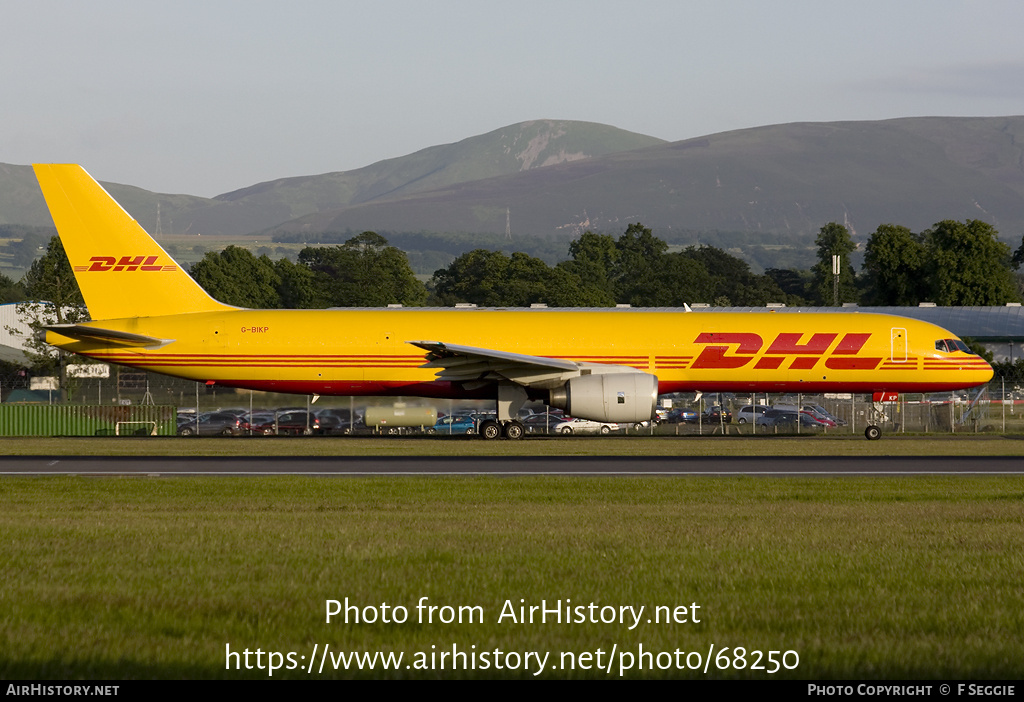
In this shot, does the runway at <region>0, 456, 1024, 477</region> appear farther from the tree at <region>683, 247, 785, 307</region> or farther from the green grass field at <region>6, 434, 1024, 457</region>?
the tree at <region>683, 247, 785, 307</region>

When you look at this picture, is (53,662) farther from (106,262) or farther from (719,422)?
(719,422)

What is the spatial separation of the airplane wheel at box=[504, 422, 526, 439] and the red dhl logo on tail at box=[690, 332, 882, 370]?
19.7 feet

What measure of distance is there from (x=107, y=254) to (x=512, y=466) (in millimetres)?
18820

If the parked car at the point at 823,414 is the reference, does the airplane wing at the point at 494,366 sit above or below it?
above

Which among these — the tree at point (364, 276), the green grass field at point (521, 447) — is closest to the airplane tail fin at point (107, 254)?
the green grass field at point (521, 447)

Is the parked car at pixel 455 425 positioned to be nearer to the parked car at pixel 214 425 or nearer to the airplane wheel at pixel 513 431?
the parked car at pixel 214 425

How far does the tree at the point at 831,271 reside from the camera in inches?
5925

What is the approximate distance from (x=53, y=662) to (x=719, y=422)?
4587 cm

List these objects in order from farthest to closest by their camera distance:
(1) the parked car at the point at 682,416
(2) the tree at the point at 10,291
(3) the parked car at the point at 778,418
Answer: (2) the tree at the point at 10,291 < (1) the parked car at the point at 682,416 < (3) the parked car at the point at 778,418

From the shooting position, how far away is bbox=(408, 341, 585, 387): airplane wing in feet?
115

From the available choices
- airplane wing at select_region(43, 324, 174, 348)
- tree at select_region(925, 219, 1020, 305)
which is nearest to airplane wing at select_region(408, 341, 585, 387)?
airplane wing at select_region(43, 324, 174, 348)

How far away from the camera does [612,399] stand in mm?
34750

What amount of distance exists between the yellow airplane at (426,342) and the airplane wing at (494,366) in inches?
2.7

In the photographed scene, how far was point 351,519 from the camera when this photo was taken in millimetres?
14508
